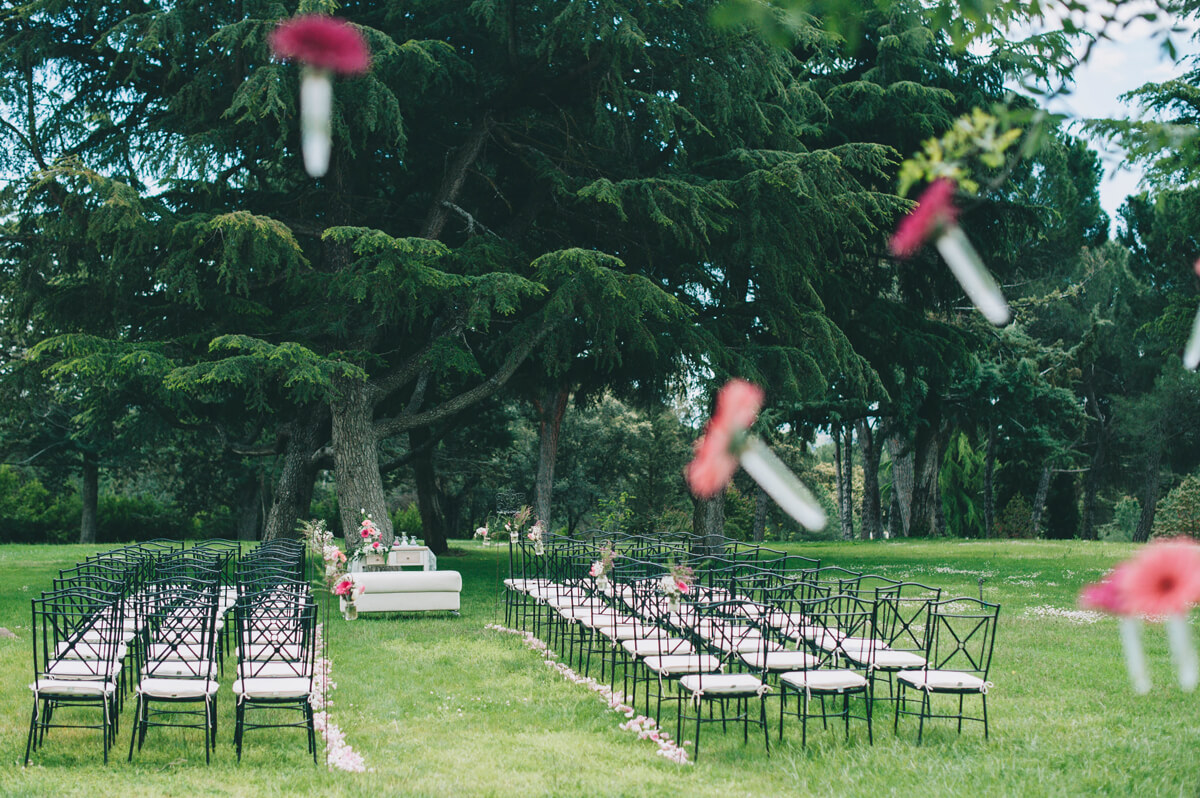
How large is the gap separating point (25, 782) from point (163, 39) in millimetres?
11611

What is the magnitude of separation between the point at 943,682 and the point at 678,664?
1.60m

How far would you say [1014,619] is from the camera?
448 inches

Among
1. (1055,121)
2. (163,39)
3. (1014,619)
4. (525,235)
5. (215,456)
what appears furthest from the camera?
(215,456)

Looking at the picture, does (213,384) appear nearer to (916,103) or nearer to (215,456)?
(916,103)

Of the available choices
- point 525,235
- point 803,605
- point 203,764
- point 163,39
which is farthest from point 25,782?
point 525,235

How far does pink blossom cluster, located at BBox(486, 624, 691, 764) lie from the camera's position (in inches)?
230

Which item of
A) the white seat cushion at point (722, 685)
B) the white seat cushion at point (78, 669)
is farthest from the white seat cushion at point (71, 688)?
the white seat cushion at point (722, 685)

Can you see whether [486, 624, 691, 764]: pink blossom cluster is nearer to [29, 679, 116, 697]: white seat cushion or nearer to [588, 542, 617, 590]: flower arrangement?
[588, 542, 617, 590]: flower arrangement

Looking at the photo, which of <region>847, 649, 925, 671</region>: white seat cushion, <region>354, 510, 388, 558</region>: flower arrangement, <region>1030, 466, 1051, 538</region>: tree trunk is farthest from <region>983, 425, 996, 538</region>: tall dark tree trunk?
<region>847, 649, 925, 671</region>: white seat cushion

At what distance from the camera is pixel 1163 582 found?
46.7 inches

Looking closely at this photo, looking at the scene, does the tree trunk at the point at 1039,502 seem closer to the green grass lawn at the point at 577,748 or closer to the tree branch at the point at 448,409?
the tree branch at the point at 448,409

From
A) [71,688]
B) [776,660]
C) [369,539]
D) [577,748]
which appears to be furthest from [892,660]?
[369,539]

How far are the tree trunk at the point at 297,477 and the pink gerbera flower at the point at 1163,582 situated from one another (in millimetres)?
17143

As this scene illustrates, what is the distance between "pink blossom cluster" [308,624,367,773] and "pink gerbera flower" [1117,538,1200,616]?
5.04 metres
